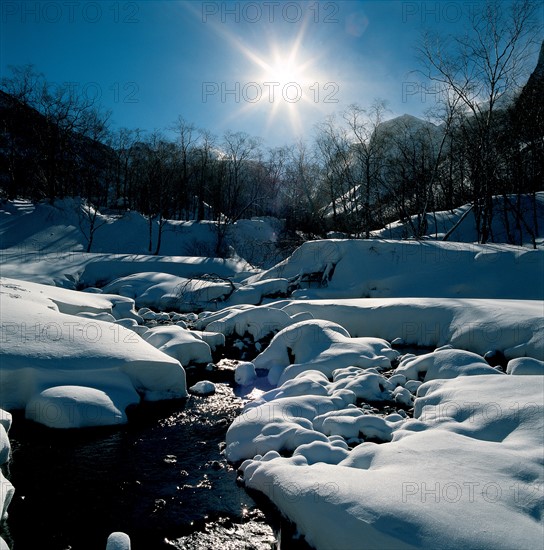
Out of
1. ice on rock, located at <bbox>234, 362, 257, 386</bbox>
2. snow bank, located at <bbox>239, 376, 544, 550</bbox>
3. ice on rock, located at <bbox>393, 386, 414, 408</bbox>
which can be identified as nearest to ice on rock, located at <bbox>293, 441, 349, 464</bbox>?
snow bank, located at <bbox>239, 376, 544, 550</bbox>

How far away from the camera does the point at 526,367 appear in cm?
611

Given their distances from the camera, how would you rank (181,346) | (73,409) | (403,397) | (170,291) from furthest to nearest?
1. (170,291)
2. (181,346)
3. (403,397)
4. (73,409)

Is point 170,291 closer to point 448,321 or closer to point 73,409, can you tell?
point 448,321

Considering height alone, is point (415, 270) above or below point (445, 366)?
above

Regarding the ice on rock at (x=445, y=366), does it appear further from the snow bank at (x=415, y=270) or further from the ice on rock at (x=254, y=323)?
the snow bank at (x=415, y=270)

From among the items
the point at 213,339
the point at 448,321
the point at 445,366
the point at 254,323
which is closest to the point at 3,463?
the point at 213,339

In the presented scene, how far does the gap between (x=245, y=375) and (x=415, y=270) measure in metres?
7.14

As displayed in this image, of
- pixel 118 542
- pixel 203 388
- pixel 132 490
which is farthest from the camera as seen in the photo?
pixel 203 388

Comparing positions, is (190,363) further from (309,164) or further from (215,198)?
(215,198)

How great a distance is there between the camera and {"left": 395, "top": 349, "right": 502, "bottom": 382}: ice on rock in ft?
20.5

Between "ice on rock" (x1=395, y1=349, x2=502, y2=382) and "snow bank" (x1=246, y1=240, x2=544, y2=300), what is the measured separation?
16.8 ft

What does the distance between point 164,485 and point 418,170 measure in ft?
85.1

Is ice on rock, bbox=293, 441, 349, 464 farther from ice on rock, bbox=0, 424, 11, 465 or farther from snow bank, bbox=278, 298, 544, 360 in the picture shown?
snow bank, bbox=278, 298, 544, 360

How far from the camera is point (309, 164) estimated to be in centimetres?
3011
